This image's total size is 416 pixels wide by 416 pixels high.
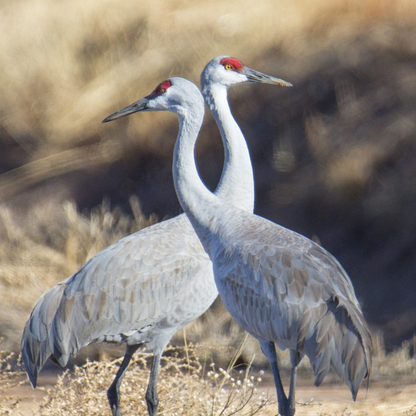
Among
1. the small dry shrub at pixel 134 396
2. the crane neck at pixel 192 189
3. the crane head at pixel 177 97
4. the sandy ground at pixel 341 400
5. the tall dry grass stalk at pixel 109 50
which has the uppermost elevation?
the tall dry grass stalk at pixel 109 50

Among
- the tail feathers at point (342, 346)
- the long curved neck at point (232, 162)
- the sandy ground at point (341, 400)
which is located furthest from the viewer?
the sandy ground at point (341, 400)

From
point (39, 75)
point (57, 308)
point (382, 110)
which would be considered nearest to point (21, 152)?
point (39, 75)

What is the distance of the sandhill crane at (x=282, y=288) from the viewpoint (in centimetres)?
253

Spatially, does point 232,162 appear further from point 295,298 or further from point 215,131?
point 215,131

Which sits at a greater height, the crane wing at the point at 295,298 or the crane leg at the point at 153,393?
the crane wing at the point at 295,298

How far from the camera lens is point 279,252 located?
271cm

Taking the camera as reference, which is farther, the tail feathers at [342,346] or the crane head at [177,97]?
the crane head at [177,97]

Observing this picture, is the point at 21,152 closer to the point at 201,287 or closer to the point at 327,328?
the point at 201,287

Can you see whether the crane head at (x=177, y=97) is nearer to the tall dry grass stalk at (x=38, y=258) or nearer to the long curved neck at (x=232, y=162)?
the long curved neck at (x=232, y=162)

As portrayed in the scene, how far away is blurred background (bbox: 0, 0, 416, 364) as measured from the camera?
6.03 m

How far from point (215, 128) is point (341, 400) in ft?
11.1

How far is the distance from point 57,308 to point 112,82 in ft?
14.7

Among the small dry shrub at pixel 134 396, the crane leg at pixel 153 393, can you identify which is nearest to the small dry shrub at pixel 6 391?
the small dry shrub at pixel 134 396

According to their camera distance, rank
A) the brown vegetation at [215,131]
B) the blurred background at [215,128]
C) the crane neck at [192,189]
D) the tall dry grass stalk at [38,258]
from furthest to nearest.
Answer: the blurred background at [215,128]
the brown vegetation at [215,131]
the tall dry grass stalk at [38,258]
the crane neck at [192,189]
